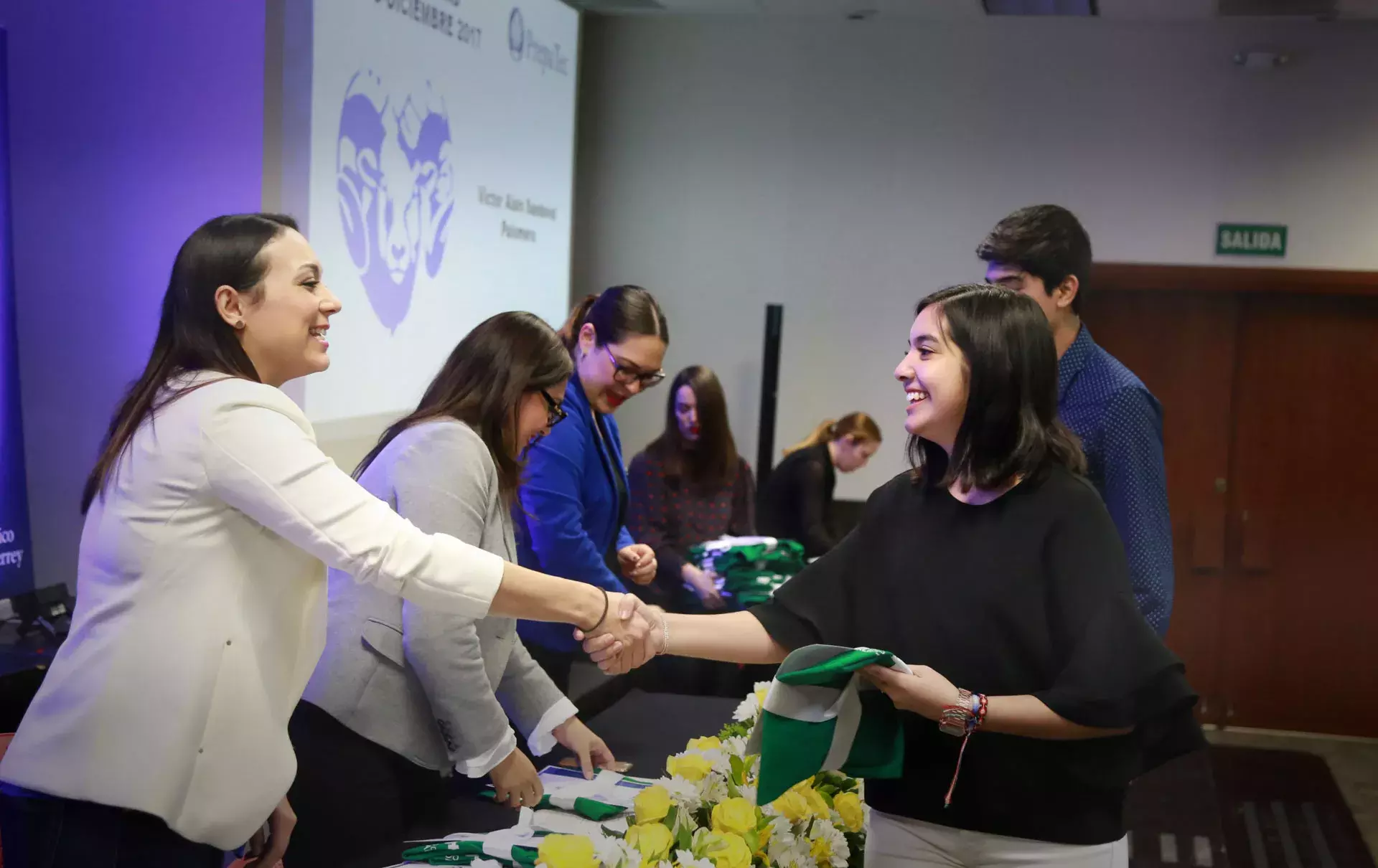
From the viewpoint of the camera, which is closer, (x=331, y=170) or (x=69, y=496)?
(x=69, y=496)

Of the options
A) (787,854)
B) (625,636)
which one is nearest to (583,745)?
(625,636)

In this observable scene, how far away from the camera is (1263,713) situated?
5.99 meters

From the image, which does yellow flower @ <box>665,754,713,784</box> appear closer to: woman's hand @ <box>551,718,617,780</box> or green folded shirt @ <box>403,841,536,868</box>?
green folded shirt @ <box>403,841,536,868</box>

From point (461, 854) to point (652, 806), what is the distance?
11.7 inches

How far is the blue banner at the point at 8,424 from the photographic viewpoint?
8.28 ft

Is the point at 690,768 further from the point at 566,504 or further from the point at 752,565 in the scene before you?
the point at 752,565

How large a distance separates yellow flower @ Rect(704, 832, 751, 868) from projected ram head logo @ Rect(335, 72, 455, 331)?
7.62 ft

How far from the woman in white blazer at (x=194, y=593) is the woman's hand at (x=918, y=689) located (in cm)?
54

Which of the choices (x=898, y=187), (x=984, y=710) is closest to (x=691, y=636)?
(x=984, y=710)

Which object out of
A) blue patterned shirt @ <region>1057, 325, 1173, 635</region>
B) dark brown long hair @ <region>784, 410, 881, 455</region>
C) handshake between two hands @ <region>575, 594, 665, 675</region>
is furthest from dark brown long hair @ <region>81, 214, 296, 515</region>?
dark brown long hair @ <region>784, 410, 881, 455</region>

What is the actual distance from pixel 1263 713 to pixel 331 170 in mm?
5055

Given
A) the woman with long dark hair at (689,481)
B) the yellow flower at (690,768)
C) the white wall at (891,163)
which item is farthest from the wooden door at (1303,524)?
the yellow flower at (690,768)

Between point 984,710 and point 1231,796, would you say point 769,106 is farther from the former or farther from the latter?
point 984,710

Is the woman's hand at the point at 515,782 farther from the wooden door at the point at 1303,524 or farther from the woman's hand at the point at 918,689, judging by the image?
the wooden door at the point at 1303,524
